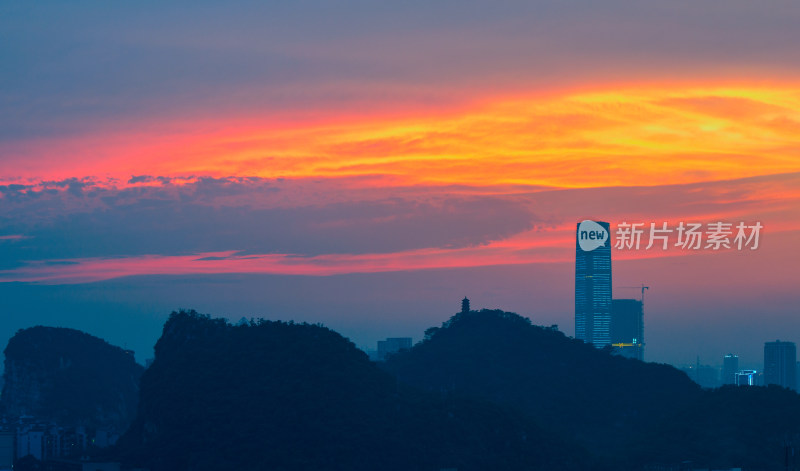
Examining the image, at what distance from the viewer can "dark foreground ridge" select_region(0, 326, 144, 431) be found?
173500 mm

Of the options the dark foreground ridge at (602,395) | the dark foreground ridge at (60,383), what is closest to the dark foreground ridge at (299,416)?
the dark foreground ridge at (602,395)

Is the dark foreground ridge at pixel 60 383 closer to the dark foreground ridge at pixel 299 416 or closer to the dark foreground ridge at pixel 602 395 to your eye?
the dark foreground ridge at pixel 602 395

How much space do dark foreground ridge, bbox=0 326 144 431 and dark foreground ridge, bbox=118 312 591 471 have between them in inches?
2249

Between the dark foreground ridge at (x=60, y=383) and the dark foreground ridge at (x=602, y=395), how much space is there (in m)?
50.6

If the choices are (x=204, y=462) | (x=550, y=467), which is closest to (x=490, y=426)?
(x=550, y=467)

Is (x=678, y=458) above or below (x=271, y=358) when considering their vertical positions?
below

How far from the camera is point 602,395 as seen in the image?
150750mm

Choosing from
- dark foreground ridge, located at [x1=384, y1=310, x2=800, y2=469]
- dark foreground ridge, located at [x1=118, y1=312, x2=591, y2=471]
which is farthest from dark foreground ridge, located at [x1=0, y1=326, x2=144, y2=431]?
dark foreground ridge, located at [x1=118, y1=312, x2=591, y2=471]

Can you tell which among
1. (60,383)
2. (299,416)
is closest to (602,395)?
(299,416)

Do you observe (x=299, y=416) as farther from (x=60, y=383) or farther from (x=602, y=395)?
(x=60, y=383)

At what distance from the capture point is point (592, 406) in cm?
14775

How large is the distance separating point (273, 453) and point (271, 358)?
17412 millimetres

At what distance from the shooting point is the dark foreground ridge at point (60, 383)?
173500 mm

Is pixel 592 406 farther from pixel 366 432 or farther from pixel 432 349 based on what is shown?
pixel 366 432
